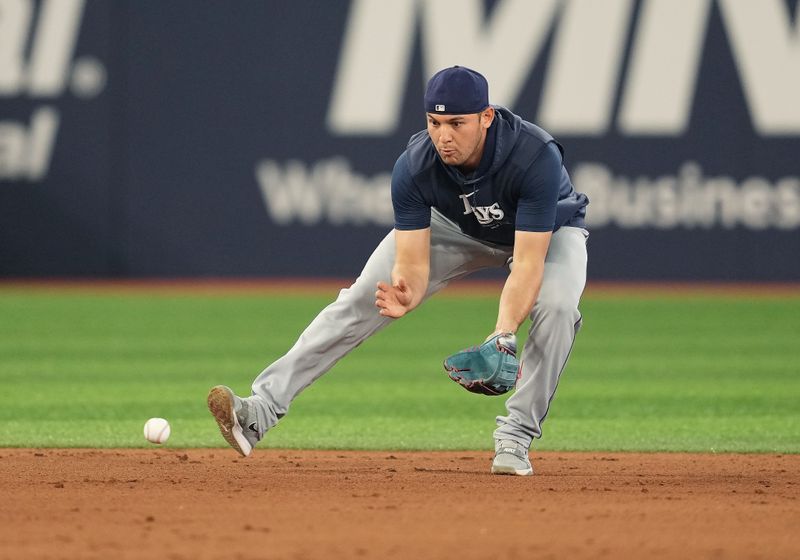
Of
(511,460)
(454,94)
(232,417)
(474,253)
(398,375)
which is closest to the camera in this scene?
(454,94)

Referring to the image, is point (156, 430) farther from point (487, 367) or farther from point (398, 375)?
point (398, 375)

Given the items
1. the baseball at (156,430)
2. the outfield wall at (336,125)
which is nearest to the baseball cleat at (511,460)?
the baseball at (156,430)

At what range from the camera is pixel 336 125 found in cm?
1645

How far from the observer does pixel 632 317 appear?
45.0ft

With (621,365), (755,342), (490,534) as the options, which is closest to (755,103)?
(755,342)

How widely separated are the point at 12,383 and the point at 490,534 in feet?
18.7

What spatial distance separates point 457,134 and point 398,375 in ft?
15.5

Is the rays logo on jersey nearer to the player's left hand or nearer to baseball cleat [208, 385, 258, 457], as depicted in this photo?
the player's left hand

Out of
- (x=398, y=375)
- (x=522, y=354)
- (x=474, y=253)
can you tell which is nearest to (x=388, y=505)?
(x=522, y=354)

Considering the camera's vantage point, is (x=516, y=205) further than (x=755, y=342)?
No

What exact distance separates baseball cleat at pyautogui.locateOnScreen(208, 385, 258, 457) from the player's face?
1270 millimetres

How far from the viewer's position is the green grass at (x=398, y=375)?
7.38m

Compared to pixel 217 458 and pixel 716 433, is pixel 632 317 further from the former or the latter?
pixel 217 458

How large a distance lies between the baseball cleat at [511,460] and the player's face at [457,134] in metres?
1.21
